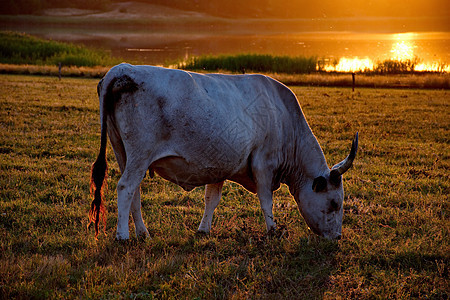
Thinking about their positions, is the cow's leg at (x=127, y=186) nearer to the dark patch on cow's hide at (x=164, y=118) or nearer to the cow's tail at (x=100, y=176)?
the cow's tail at (x=100, y=176)

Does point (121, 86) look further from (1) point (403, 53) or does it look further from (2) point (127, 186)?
(1) point (403, 53)

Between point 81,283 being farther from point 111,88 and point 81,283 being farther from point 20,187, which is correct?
point 20,187

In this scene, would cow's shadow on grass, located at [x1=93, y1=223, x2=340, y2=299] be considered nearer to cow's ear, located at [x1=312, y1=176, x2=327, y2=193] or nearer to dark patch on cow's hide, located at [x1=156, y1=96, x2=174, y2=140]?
cow's ear, located at [x1=312, y1=176, x2=327, y2=193]

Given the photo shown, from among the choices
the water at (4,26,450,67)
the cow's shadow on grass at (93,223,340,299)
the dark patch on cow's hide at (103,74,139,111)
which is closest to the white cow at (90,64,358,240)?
the dark patch on cow's hide at (103,74,139,111)

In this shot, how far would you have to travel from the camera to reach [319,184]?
5.50 m

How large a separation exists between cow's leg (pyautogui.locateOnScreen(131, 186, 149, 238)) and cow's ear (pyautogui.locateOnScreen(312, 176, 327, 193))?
2.20m

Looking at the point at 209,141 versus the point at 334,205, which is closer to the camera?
the point at 209,141

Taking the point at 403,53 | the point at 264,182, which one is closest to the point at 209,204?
the point at 264,182

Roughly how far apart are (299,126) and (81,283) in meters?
3.35

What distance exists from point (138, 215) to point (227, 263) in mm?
1299

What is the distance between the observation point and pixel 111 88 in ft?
15.6

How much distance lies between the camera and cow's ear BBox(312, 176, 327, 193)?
548cm

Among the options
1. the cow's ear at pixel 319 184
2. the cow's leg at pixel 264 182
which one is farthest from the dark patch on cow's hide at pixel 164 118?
the cow's ear at pixel 319 184

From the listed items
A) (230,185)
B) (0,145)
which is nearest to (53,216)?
(230,185)
